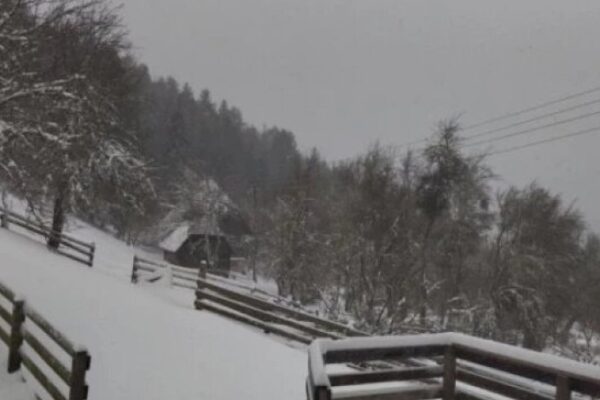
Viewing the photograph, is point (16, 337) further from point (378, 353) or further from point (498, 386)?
point (498, 386)

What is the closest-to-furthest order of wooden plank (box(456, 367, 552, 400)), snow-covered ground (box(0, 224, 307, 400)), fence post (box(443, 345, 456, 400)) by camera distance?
wooden plank (box(456, 367, 552, 400)) < fence post (box(443, 345, 456, 400)) < snow-covered ground (box(0, 224, 307, 400))

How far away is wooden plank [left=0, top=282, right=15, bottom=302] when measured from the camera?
7493 millimetres

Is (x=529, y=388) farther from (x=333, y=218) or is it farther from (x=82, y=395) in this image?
(x=333, y=218)

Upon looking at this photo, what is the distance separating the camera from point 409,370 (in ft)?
21.1

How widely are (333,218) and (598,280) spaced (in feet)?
64.2

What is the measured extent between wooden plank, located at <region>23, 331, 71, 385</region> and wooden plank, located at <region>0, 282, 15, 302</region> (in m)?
0.55

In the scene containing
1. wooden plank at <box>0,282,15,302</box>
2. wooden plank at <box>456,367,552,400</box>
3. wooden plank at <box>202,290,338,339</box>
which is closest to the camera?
wooden plank at <box>456,367,552,400</box>

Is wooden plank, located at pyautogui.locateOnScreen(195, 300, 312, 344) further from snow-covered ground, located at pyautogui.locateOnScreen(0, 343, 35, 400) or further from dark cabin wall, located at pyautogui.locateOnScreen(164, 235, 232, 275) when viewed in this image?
dark cabin wall, located at pyautogui.locateOnScreen(164, 235, 232, 275)

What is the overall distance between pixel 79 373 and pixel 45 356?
106 cm

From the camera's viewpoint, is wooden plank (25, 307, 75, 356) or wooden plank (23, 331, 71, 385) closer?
wooden plank (25, 307, 75, 356)

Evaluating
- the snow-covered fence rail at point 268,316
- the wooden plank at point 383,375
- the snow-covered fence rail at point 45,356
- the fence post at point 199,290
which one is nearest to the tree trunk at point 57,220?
the fence post at point 199,290

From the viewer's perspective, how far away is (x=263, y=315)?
14.8 metres

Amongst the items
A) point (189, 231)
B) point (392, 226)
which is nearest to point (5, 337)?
point (392, 226)

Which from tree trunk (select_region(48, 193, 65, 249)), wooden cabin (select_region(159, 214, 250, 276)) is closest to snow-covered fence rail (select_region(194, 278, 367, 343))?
tree trunk (select_region(48, 193, 65, 249))
